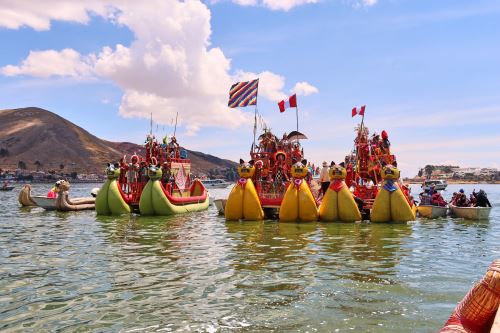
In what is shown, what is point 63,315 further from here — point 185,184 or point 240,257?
point 185,184

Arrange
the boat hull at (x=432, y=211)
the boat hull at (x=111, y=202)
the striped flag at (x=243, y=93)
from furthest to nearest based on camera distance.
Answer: the striped flag at (x=243, y=93), the boat hull at (x=111, y=202), the boat hull at (x=432, y=211)

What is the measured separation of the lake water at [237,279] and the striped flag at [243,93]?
1151cm

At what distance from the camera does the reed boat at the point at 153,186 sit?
79.7ft

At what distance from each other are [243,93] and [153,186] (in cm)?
758

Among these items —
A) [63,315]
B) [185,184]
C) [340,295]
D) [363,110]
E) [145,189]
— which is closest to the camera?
[63,315]

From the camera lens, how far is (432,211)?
2347cm

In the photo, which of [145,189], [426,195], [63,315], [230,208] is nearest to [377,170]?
[426,195]

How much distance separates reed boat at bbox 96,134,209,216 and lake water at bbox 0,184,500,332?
7.22m

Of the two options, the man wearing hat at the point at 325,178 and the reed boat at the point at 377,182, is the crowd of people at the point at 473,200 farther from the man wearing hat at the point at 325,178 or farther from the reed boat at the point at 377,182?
the man wearing hat at the point at 325,178

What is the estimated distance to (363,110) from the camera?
26.8m

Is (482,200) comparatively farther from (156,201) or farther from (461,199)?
(156,201)

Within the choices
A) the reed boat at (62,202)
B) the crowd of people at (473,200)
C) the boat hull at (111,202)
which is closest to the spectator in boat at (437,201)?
the crowd of people at (473,200)

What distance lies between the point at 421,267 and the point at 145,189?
54.9 feet

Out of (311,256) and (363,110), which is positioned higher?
(363,110)
